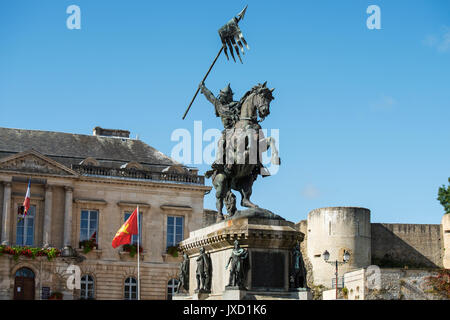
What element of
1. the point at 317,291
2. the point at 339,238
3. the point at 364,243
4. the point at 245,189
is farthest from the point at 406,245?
the point at 245,189

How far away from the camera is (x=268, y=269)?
38.1 ft

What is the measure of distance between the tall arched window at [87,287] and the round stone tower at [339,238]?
1641 centimetres

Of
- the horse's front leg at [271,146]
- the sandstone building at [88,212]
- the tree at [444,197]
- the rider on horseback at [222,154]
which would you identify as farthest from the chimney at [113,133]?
the horse's front leg at [271,146]

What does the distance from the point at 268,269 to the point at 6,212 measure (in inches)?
1265

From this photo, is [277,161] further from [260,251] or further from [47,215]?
[47,215]

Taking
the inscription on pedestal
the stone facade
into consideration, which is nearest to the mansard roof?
the stone facade

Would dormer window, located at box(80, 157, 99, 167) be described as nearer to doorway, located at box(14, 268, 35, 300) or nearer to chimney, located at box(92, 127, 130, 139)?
chimney, located at box(92, 127, 130, 139)

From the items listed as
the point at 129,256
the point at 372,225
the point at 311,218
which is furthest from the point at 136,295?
the point at 372,225

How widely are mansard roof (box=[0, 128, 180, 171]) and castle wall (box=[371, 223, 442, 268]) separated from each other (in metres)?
16.5

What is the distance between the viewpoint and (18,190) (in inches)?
1670

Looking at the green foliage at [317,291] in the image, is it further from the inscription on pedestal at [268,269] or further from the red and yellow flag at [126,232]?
the inscription on pedestal at [268,269]

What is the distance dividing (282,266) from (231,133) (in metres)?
2.14

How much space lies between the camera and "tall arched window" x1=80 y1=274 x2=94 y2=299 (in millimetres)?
42531
